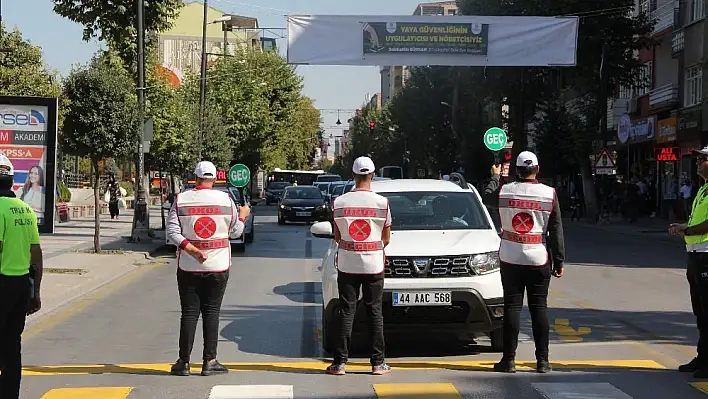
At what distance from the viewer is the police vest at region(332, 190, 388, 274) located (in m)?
8.63

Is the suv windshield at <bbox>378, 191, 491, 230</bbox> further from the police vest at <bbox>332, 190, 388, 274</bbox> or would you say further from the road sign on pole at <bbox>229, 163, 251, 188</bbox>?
the road sign on pole at <bbox>229, 163, 251, 188</bbox>

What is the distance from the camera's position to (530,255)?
8.74 metres

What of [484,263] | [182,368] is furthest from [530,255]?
[182,368]

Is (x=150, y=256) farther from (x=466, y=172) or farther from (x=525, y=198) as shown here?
(x=466, y=172)

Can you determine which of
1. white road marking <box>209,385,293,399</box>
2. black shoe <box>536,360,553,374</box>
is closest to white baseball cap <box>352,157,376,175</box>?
white road marking <box>209,385,293,399</box>

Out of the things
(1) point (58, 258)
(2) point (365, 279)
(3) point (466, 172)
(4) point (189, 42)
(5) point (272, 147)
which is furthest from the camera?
(4) point (189, 42)

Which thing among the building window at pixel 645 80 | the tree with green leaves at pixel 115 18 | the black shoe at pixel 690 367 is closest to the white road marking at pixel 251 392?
the black shoe at pixel 690 367

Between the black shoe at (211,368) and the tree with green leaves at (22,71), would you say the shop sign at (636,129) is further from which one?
the black shoe at (211,368)

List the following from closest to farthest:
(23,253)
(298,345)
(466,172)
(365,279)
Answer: (23,253), (365,279), (298,345), (466,172)

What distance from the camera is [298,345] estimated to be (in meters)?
10.7

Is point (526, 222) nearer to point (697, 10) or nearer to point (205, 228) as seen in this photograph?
point (205, 228)

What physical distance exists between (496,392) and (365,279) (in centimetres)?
147

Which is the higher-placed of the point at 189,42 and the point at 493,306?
the point at 189,42

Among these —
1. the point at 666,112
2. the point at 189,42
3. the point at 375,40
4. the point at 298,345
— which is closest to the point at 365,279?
the point at 298,345
